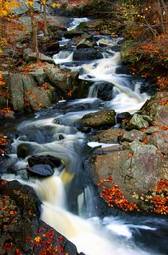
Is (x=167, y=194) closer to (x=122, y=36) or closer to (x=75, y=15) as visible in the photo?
(x=122, y=36)

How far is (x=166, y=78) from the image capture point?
637 inches

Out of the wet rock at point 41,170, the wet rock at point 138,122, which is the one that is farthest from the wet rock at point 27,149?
the wet rock at point 138,122

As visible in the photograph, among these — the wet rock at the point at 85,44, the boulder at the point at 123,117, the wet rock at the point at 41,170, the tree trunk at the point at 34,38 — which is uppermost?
the tree trunk at the point at 34,38

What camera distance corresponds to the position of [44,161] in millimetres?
10930

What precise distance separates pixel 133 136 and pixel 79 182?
2206 mm

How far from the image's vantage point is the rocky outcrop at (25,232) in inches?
311

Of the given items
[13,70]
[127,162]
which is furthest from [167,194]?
[13,70]

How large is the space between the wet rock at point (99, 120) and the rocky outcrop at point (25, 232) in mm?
4696

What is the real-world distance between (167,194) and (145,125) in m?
2.68

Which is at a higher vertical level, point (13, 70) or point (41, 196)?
point (13, 70)

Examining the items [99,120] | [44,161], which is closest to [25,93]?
[99,120]

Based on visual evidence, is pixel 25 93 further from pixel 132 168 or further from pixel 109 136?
pixel 132 168

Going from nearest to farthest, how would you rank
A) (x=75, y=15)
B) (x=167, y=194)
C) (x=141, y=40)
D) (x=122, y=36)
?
(x=167, y=194), (x=141, y=40), (x=122, y=36), (x=75, y=15)

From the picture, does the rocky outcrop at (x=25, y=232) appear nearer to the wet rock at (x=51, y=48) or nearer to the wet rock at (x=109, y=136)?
the wet rock at (x=109, y=136)
